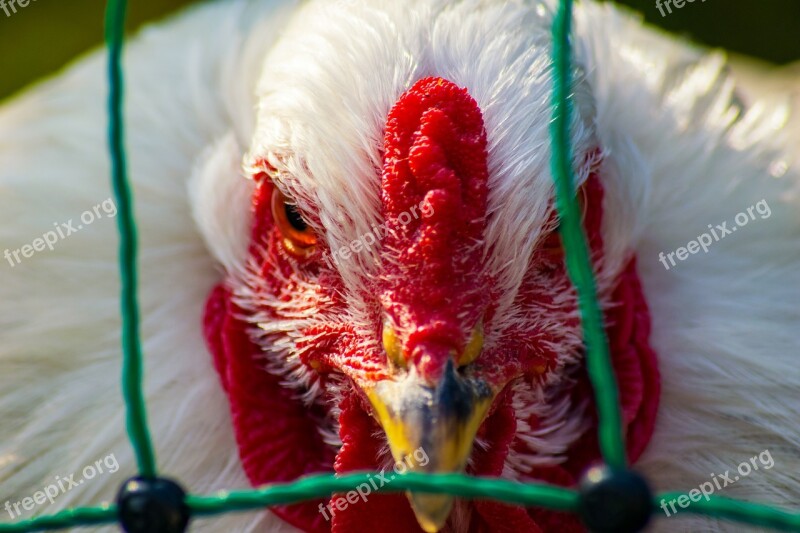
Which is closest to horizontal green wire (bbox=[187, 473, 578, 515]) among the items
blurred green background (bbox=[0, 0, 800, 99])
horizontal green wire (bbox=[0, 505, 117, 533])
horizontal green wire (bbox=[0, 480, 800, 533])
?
horizontal green wire (bbox=[0, 480, 800, 533])

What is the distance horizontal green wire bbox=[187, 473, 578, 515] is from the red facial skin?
0.25m

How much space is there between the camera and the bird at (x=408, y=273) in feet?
5.48

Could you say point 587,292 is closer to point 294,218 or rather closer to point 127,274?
point 127,274

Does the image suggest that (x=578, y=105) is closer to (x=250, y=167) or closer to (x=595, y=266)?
(x=595, y=266)

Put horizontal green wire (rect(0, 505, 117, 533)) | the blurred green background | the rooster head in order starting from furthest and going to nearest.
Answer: the blurred green background
the rooster head
horizontal green wire (rect(0, 505, 117, 533))

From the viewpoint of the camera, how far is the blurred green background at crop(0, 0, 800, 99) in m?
4.23

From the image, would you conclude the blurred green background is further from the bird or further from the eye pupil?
the eye pupil

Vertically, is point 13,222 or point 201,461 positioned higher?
point 13,222

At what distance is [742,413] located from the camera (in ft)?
6.51

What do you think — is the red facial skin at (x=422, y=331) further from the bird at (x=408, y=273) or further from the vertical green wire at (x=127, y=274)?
the vertical green wire at (x=127, y=274)

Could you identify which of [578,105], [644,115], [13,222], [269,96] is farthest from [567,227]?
[13,222]

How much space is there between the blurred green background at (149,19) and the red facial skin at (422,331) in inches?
101

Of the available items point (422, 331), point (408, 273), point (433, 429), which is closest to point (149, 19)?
point (408, 273)

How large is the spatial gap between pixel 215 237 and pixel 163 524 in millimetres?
889
